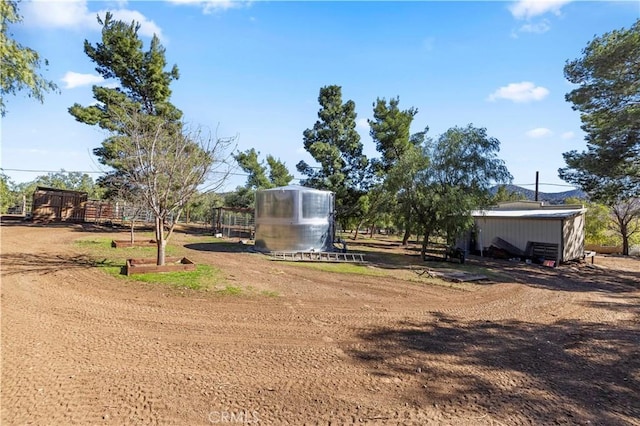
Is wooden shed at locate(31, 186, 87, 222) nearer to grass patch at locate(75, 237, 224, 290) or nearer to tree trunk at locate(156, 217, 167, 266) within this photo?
grass patch at locate(75, 237, 224, 290)

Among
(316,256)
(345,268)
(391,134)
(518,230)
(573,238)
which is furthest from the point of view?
(391,134)

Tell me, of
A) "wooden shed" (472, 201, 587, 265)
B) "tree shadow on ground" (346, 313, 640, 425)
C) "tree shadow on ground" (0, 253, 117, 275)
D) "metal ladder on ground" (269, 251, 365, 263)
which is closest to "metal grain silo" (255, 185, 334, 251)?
"metal ladder on ground" (269, 251, 365, 263)

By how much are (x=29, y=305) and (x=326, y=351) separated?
17.9ft

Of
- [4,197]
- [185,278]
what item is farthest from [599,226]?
[4,197]

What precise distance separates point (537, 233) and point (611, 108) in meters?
6.96

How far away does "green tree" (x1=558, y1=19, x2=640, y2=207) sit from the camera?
11383 millimetres

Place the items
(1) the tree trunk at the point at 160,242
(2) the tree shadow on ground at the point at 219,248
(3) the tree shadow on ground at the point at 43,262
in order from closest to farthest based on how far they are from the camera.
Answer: (3) the tree shadow on ground at the point at 43,262
(1) the tree trunk at the point at 160,242
(2) the tree shadow on ground at the point at 219,248

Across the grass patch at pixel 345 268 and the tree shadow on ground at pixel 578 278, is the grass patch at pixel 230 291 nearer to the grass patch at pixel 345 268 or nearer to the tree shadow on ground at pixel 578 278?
the grass patch at pixel 345 268

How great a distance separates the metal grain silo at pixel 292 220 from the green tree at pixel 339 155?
7.23 metres

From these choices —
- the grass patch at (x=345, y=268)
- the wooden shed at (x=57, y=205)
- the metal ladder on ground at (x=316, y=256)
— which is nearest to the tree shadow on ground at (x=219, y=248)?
the metal ladder on ground at (x=316, y=256)

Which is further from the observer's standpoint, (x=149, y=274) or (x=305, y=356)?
(x=149, y=274)

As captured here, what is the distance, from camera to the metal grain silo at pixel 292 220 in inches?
642

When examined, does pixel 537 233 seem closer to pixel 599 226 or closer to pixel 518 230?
pixel 518 230

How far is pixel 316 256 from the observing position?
15234 millimetres
